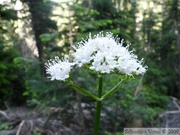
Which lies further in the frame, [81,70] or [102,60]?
[81,70]

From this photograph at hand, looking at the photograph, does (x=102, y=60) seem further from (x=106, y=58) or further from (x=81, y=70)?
(x=81, y=70)

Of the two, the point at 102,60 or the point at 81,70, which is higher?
the point at 102,60

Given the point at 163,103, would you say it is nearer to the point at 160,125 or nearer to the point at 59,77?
the point at 160,125

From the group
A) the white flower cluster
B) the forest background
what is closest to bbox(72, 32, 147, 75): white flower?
the white flower cluster

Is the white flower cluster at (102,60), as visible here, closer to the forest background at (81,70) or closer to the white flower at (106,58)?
the white flower at (106,58)

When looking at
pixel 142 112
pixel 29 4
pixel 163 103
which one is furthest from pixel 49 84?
pixel 163 103

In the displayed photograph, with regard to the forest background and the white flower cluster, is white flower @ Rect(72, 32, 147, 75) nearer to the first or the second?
the white flower cluster

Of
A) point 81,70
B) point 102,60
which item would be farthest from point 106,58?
point 81,70
